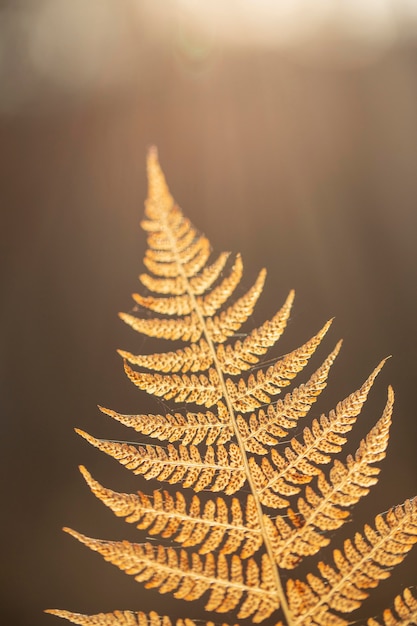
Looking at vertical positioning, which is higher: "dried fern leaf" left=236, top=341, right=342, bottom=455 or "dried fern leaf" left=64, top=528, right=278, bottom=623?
"dried fern leaf" left=236, top=341, right=342, bottom=455

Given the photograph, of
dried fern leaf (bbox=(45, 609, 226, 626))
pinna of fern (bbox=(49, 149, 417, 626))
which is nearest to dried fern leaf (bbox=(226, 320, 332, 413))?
pinna of fern (bbox=(49, 149, 417, 626))

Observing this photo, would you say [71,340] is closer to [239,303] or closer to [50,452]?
[50,452]

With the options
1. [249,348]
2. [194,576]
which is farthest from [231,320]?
[194,576]

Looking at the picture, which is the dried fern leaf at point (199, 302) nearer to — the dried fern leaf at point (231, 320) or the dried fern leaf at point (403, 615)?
the dried fern leaf at point (231, 320)

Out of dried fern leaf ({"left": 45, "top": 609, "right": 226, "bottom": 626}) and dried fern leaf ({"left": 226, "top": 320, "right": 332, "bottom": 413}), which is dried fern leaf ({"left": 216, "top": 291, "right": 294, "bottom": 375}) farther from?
dried fern leaf ({"left": 45, "top": 609, "right": 226, "bottom": 626})

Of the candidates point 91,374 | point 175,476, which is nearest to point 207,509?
point 175,476

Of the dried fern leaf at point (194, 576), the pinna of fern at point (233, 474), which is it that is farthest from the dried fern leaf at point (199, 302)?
the dried fern leaf at point (194, 576)
